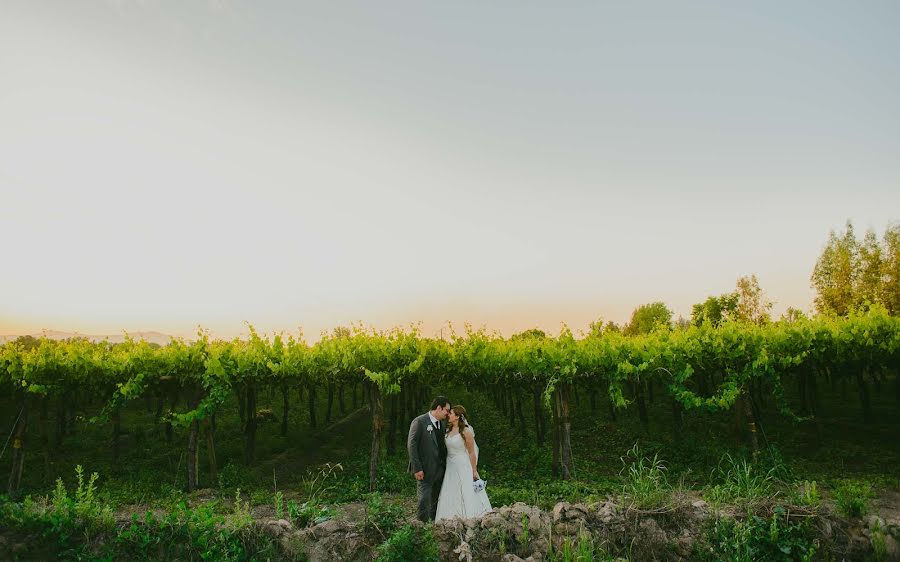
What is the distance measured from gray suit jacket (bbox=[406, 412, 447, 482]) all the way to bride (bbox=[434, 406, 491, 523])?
181mm

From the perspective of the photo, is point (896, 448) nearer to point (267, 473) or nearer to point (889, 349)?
point (889, 349)

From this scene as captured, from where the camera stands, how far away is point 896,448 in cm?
1608

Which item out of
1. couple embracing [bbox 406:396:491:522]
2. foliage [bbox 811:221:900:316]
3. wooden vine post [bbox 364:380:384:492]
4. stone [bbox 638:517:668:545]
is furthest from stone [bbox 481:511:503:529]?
foliage [bbox 811:221:900:316]

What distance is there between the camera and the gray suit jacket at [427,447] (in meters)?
8.51

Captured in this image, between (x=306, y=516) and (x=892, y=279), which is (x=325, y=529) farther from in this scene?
(x=892, y=279)

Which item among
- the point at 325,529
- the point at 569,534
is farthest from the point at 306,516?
the point at 569,534

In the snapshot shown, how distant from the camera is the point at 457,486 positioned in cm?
880

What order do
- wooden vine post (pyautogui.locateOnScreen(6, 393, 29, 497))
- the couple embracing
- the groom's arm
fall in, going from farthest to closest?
wooden vine post (pyautogui.locateOnScreen(6, 393, 29, 497)) < the couple embracing < the groom's arm

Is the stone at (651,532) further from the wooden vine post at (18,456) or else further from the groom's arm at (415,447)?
the wooden vine post at (18,456)

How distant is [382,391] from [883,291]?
159 ft

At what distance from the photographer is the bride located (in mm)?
8758

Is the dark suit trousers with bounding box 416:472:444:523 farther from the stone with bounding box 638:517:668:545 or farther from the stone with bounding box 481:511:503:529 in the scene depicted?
the stone with bounding box 638:517:668:545

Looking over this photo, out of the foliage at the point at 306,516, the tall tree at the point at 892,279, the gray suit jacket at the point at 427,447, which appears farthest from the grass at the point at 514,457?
the tall tree at the point at 892,279

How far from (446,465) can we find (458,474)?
25 cm
